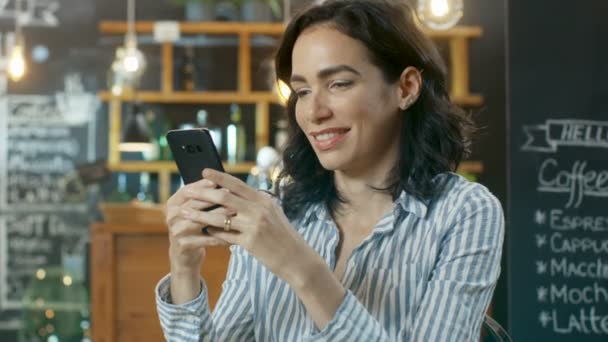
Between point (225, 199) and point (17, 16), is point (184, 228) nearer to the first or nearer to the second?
point (225, 199)

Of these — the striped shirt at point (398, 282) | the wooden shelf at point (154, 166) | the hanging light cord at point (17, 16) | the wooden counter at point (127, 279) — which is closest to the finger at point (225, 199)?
the striped shirt at point (398, 282)

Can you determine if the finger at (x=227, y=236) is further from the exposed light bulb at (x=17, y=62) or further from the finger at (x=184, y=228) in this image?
the exposed light bulb at (x=17, y=62)

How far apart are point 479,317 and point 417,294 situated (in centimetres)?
9

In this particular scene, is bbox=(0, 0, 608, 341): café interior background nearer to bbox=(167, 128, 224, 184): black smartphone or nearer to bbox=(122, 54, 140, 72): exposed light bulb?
bbox=(122, 54, 140, 72): exposed light bulb

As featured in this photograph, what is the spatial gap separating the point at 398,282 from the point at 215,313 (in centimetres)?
30

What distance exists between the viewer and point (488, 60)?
5.61 metres

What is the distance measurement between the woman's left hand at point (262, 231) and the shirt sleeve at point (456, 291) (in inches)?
3.2

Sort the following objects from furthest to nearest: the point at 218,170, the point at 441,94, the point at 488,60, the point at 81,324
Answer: the point at 488,60 → the point at 81,324 → the point at 441,94 → the point at 218,170

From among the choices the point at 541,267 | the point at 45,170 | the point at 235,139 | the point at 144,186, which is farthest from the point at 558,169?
the point at 45,170

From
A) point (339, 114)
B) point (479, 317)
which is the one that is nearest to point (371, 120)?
point (339, 114)

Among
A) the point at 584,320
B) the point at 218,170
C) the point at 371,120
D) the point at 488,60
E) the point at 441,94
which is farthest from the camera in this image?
the point at 488,60

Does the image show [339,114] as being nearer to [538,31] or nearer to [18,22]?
[538,31]

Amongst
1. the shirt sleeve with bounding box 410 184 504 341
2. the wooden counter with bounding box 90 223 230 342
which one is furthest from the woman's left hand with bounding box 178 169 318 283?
the wooden counter with bounding box 90 223 230 342

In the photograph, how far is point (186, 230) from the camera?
4.14 feet
